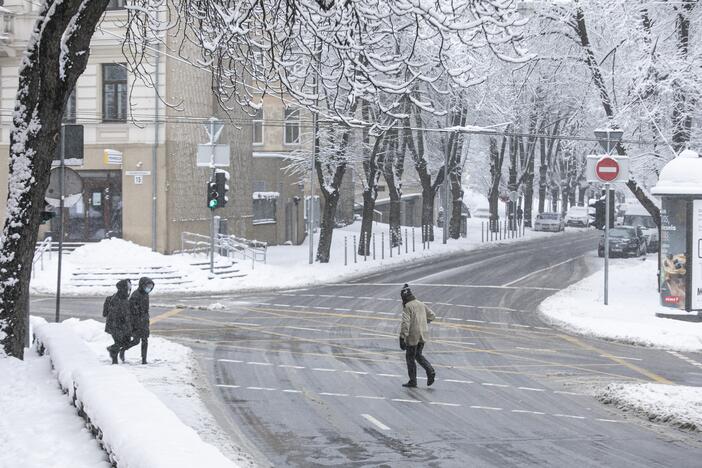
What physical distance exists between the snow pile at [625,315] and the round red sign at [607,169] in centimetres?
338

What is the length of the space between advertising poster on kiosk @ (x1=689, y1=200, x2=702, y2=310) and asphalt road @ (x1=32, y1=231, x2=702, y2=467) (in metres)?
3.47

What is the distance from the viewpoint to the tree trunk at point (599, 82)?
92.7ft

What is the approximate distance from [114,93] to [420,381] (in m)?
25.2

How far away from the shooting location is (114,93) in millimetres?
37906

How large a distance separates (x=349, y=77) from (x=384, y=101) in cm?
2711

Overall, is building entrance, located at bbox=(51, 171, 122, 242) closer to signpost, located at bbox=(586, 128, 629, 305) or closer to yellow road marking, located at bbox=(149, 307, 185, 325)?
yellow road marking, located at bbox=(149, 307, 185, 325)

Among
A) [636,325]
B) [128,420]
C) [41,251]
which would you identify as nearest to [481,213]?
[41,251]

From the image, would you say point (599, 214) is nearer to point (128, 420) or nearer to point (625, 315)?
point (625, 315)

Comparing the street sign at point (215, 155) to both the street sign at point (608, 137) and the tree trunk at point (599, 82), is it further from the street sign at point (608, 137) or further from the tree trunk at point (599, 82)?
the street sign at point (608, 137)

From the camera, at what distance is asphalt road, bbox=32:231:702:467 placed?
11.2m

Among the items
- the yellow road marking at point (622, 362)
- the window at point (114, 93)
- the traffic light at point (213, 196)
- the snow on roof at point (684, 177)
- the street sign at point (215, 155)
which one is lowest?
the yellow road marking at point (622, 362)

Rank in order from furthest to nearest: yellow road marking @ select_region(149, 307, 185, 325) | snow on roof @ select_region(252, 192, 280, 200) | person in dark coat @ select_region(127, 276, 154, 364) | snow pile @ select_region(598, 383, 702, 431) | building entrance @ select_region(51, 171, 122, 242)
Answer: snow on roof @ select_region(252, 192, 280, 200)
building entrance @ select_region(51, 171, 122, 242)
yellow road marking @ select_region(149, 307, 185, 325)
person in dark coat @ select_region(127, 276, 154, 364)
snow pile @ select_region(598, 383, 702, 431)

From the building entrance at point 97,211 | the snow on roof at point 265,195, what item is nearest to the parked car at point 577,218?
the snow on roof at point 265,195

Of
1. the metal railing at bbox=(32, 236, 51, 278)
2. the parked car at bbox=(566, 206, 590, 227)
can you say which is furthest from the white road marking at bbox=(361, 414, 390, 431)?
the parked car at bbox=(566, 206, 590, 227)
